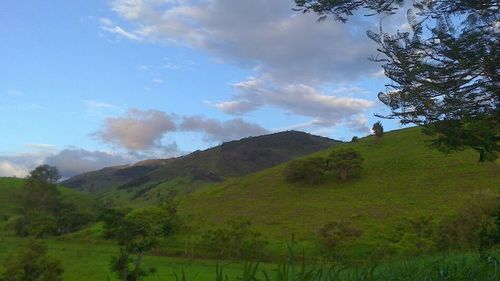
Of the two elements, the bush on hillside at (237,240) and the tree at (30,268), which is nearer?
the tree at (30,268)

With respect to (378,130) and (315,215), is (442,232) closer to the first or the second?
(315,215)

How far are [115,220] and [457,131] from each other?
6055cm

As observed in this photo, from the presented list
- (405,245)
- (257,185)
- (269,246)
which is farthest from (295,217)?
(405,245)

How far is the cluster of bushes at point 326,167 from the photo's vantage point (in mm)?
90688

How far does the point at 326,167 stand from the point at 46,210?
63.1 metres

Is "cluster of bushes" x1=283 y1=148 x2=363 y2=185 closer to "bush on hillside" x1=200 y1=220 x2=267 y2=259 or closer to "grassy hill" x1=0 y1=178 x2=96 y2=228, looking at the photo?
"bush on hillside" x1=200 y1=220 x2=267 y2=259

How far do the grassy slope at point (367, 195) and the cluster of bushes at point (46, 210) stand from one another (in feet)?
71.8

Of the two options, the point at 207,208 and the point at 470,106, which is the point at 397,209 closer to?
the point at 207,208

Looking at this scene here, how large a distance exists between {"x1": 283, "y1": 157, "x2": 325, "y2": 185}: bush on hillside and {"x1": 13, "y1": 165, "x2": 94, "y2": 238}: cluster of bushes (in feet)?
136

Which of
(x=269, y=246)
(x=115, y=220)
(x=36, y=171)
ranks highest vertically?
(x=36, y=171)

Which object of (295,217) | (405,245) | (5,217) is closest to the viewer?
(405,245)

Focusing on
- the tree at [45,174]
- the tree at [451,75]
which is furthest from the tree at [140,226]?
the tree at [45,174]

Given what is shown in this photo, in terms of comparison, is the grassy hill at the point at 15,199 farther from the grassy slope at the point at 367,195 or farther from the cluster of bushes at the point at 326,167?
the cluster of bushes at the point at 326,167

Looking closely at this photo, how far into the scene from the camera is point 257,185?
9875 cm
